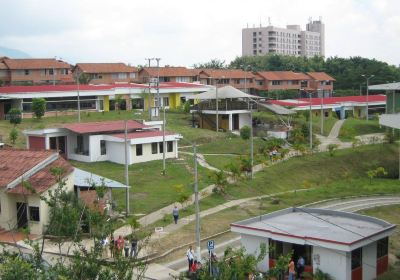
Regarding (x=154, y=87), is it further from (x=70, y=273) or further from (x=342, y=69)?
(x=70, y=273)

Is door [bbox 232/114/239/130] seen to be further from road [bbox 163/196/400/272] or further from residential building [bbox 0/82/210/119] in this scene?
road [bbox 163/196/400/272]

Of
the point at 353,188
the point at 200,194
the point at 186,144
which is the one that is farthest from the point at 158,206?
the point at 186,144

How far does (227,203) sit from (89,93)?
31.2 meters

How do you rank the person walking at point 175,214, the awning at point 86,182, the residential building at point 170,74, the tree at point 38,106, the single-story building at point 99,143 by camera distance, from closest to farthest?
the person walking at point 175,214
the awning at point 86,182
the single-story building at point 99,143
the tree at point 38,106
the residential building at point 170,74

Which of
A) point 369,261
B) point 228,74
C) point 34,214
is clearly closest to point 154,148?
point 34,214

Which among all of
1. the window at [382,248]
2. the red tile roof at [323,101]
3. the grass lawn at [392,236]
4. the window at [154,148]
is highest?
the red tile roof at [323,101]

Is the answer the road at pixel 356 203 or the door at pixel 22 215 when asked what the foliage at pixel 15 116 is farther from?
the road at pixel 356 203

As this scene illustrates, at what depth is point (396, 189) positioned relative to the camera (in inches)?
1767

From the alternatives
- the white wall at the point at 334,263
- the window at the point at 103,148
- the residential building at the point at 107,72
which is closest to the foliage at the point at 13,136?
the window at the point at 103,148

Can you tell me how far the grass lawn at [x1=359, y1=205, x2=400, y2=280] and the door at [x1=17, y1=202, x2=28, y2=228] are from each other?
17752 mm

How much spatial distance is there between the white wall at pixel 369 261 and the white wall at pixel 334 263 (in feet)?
3.60

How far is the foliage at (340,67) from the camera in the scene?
104 m

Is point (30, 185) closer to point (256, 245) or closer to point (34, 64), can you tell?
point (256, 245)

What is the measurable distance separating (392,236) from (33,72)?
197ft
